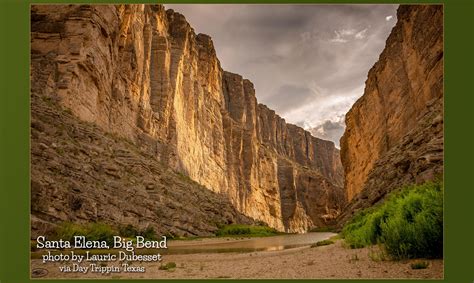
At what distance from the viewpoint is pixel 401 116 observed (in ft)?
155

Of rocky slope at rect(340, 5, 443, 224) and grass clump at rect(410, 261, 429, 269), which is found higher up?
rocky slope at rect(340, 5, 443, 224)

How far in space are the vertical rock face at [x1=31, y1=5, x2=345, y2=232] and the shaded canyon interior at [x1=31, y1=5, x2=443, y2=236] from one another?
0.61 ft

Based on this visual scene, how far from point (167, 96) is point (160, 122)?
16.7 ft

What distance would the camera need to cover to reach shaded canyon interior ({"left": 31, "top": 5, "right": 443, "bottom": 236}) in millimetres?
22094

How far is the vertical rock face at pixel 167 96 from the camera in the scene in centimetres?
3331

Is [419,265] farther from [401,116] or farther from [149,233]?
[401,116]

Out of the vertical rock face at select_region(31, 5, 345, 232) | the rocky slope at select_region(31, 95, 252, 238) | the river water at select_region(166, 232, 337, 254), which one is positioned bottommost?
the river water at select_region(166, 232, 337, 254)

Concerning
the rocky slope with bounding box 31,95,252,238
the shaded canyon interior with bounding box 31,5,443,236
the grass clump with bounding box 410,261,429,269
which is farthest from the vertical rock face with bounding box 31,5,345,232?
Result: the grass clump with bounding box 410,261,429,269

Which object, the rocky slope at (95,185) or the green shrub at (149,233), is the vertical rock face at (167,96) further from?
the green shrub at (149,233)

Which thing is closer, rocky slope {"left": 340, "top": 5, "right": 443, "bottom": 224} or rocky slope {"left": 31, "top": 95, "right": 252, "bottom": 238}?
rocky slope {"left": 31, "top": 95, "right": 252, "bottom": 238}

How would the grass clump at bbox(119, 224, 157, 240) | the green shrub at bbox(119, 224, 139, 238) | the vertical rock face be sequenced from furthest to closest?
1. the vertical rock face
2. the grass clump at bbox(119, 224, 157, 240)
3. the green shrub at bbox(119, 224, 139, 238)

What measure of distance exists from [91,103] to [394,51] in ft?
127

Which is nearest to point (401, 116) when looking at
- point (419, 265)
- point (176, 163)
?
point (176, 163)

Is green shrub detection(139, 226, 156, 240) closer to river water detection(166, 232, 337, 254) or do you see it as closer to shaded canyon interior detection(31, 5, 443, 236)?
river water detection(166, 232, 337, 254)
